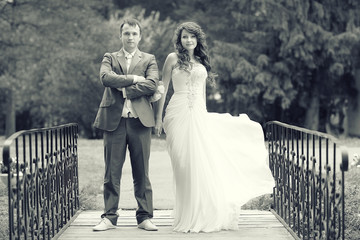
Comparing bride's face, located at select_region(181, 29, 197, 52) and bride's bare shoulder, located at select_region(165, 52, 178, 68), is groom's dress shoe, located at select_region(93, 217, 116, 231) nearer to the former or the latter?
bride's bare shoulder, located at select_region(165, 52, 178, 68)

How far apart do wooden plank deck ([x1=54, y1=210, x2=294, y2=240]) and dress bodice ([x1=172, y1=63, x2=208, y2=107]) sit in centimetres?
122

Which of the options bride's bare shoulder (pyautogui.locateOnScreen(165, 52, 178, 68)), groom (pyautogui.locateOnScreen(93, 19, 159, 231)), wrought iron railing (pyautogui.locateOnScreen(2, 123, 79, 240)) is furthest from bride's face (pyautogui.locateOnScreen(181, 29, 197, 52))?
wrought iron railing (pyautogui.locateOnScreen(2, 123, 79, 240))

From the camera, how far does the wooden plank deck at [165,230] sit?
18.3ft

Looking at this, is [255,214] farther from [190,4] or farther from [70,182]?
[190,4]

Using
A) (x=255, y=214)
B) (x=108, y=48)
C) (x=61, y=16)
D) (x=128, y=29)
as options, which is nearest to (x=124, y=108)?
(x=128, y=29)

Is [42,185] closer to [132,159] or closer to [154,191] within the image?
[132,159]

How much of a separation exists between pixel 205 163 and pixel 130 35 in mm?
1362

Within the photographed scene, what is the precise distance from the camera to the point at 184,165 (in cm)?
603

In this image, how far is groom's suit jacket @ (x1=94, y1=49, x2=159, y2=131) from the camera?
18.4 feet

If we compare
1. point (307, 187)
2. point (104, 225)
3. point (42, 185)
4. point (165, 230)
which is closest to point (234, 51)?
point (165, 230)

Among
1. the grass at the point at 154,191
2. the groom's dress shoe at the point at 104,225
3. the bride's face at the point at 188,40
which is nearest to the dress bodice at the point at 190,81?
the bride's face at the point at 188,40

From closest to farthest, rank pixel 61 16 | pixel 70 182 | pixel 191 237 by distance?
pixel 191 237
pixel 70 182
pixel 61 16

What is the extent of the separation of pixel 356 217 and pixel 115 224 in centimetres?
234

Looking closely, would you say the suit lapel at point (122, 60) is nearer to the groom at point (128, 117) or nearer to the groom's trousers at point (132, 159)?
the groom at point (128, 117)
